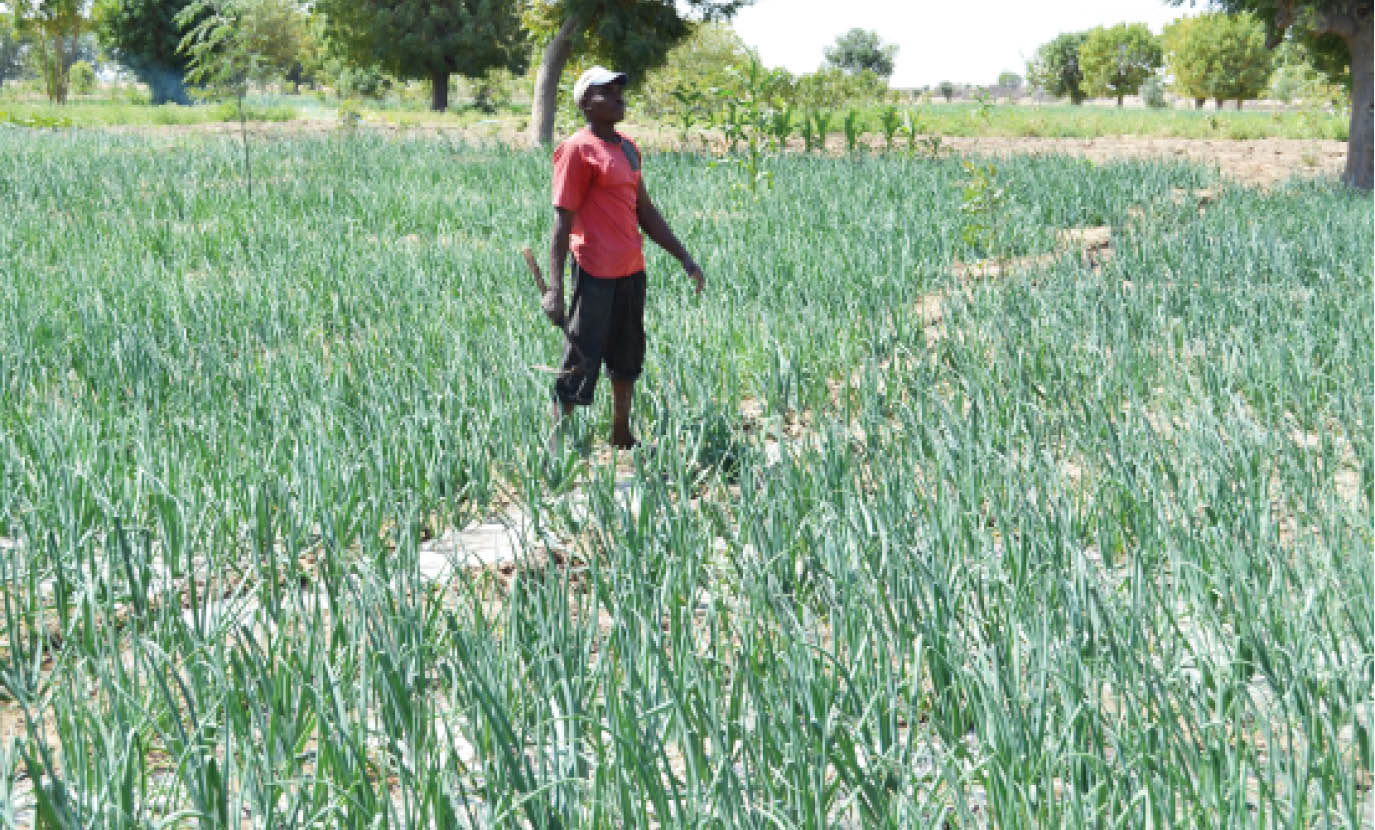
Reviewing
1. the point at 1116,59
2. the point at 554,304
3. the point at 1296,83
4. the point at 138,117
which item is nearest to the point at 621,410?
the point at 554,304

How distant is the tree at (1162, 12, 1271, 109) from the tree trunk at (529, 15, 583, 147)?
45.1 m

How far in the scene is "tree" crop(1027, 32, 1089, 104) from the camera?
242ft

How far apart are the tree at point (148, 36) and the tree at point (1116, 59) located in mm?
46022

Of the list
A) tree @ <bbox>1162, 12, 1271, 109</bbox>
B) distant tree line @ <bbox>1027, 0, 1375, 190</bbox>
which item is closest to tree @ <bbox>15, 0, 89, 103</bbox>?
distant tree line @ <bbox>1027, 0, 1375, 190</bbox>

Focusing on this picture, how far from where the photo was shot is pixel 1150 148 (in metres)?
19.5

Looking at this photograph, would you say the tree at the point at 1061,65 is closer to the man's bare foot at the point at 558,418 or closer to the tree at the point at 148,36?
the tree at the point at 148,36

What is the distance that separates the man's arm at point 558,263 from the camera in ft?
12.2

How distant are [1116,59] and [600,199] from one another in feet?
232

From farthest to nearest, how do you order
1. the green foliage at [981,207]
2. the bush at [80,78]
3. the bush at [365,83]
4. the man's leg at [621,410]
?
the bush at [80,78]
the bush at [365,83]
the green foliage at [981,207]
the man's leg at [621,410]

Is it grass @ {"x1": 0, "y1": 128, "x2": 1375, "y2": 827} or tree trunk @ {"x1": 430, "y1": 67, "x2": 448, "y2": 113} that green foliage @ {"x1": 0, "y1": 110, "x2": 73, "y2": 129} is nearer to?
tree trunk @ {"x1": 430, "y1": 67, "x2": 448, "y2": 113}

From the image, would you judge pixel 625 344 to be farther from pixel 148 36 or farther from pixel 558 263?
pixel 148 36

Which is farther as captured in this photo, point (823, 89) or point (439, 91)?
point (439, 91)

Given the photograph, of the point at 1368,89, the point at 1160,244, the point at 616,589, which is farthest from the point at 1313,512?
the point at 1368,89

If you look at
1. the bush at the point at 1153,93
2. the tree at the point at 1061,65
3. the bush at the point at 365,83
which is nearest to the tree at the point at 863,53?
the tree at the point at 1061,65
